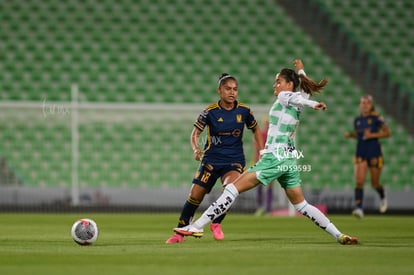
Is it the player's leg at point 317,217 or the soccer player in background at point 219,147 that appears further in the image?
the soccer player in background at point 219,147

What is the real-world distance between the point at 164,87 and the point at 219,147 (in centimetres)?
1139

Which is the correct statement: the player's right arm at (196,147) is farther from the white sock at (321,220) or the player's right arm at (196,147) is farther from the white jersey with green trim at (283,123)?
the white sock at (321,220)

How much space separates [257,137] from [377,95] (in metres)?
12.5

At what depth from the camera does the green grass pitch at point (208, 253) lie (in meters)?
6.53

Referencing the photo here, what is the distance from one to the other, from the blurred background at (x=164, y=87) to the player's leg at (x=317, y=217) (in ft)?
31.7

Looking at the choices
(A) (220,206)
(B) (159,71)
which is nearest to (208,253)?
(A) (220,206)

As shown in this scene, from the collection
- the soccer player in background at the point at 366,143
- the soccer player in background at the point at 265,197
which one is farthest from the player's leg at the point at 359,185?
the soccer player in background at the point at 265,197

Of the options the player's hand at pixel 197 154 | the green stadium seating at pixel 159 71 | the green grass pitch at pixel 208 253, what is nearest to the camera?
the green grass pitch at pixel 208 253

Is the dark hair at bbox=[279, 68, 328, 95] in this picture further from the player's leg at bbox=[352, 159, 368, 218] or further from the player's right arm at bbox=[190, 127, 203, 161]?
the player's leg at bbox=[352, 159, 368, 218]

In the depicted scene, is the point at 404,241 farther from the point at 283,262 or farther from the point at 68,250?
the point at 68,250

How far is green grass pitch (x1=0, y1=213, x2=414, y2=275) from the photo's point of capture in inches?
257

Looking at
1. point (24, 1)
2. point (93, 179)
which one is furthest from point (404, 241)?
point (24, 1)

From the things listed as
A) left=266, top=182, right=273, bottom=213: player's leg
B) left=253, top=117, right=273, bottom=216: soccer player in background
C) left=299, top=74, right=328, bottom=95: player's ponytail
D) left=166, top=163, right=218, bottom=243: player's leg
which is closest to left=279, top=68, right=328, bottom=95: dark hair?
left=299, top=74, right=328, bottom=95: player's ponytail

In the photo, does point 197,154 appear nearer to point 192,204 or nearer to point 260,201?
point 192,204
